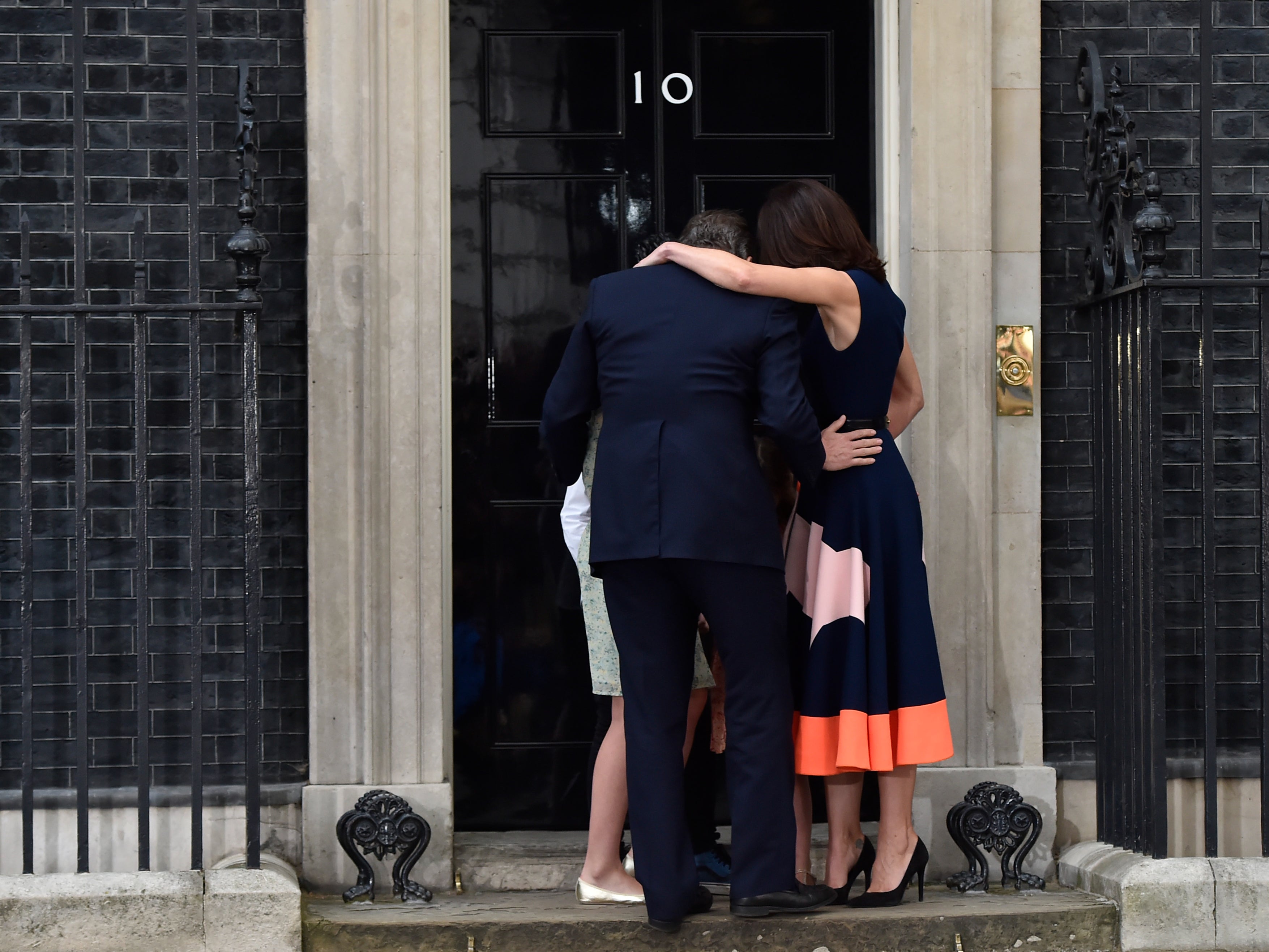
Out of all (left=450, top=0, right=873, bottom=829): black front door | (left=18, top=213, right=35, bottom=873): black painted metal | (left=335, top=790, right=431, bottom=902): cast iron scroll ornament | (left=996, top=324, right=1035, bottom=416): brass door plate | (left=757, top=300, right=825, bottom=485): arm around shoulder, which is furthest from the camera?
(left=450, top=0, right=873, bottom=829): black front door

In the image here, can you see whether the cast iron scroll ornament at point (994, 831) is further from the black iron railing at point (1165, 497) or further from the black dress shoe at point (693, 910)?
the black dress shoe at point (693, 910)

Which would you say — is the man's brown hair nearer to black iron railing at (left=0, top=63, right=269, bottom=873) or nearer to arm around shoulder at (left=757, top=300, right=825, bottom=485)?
arm around shoulder at (left=757, top=300, right=825, bottom=485)

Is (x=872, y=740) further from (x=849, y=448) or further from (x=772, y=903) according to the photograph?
(x=849, y=448)

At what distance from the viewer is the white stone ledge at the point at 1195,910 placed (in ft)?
13.2

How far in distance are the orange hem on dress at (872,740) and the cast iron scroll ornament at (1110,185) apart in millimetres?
1480

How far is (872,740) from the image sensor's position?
12.7 ft

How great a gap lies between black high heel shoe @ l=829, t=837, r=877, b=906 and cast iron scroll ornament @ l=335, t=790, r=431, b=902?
127cm

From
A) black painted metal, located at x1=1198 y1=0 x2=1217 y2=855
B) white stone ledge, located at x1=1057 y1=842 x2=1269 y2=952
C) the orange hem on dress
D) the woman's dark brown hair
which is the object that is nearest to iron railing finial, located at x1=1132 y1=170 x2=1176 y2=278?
black painted metal, located at x1=1198 y1=0 x2=1217 y2=855

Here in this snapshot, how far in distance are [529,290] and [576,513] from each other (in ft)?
3.69

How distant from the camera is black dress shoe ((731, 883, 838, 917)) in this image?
148 inches

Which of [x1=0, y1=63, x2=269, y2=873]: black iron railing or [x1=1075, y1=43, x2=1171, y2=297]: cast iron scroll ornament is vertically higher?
[x1=1075, y1=43, x2=1171, y2=297]: cast iron scroll ornament

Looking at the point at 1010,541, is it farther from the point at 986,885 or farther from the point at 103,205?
the point at 103,205

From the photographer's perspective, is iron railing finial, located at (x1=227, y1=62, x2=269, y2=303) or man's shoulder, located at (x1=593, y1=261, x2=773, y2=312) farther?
iron railing finial, located at (x1=227, y1=62, x2=269, y2=303)

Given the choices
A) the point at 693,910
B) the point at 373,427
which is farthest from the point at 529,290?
the point at 693,910
